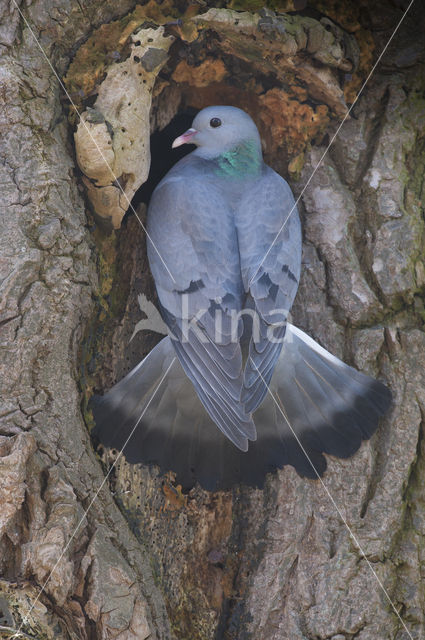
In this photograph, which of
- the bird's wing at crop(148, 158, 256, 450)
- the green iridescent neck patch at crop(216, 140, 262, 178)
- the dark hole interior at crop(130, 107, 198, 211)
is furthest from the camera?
the dark hole interior at crop(130, 107, 198, 211)

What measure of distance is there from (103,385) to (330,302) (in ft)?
3.20

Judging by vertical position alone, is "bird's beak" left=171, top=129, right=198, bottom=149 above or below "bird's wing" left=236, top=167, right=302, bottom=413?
above

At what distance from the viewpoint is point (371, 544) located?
234 centimetres

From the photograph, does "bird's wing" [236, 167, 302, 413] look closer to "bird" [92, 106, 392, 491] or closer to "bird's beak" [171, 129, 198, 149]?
"bird" [92, 106, 392, 491]

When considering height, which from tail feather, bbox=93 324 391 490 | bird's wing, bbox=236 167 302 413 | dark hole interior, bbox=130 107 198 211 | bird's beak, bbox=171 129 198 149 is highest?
bird's beak, bbox=171 129 198 149

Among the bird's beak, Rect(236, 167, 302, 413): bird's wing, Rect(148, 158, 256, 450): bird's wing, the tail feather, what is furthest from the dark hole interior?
the tail feather

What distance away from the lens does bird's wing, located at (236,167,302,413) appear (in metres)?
2.36

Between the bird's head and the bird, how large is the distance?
28 cm

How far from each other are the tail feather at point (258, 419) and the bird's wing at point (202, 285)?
0.82 ft

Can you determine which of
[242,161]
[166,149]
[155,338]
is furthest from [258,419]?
[166,149]

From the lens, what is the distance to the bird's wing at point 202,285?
→ 89.6 inches

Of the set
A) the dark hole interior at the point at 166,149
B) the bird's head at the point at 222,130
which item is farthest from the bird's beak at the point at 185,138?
the dark hole interior at the point at 166,149

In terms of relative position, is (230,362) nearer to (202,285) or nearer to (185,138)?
(202,285)

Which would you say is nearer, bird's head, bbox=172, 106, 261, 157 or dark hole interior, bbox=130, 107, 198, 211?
bird's head, bbox=172, 106, 261, 157
